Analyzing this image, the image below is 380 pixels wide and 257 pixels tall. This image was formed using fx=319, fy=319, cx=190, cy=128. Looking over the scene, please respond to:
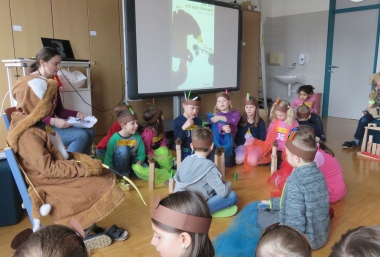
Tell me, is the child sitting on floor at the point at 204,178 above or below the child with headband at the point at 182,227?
below

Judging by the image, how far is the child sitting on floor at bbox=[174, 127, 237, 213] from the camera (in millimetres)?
2162

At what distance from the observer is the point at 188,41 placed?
471cm

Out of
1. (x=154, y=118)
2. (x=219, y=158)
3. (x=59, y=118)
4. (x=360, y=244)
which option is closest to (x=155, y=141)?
(x=154, y=118)

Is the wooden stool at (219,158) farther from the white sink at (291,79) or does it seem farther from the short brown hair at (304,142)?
the white sink at (291,79)

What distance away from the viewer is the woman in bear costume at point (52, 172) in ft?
5.53

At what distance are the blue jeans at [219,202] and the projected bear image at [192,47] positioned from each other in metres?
2.65

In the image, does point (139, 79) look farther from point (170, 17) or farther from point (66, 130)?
point (66, 130)

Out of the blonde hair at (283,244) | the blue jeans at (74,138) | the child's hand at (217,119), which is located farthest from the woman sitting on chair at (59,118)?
the blonde hair at (283,244)

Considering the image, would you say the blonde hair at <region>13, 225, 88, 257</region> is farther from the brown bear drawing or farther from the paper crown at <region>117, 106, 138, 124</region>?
the brown bear drawing

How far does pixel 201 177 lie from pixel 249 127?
1.65 metres

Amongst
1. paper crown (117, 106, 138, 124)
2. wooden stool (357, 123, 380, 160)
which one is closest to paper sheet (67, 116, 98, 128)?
paper crown (117, 106, 138, 124)

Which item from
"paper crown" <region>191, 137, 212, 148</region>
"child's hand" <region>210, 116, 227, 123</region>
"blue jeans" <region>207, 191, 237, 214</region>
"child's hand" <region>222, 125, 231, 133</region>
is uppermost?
"paper crown" <region>191, 137, 212, 148</region>

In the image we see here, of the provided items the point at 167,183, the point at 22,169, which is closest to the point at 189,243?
the point at 22,169

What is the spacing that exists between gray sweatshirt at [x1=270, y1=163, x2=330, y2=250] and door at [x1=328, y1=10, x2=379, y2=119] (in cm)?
508
